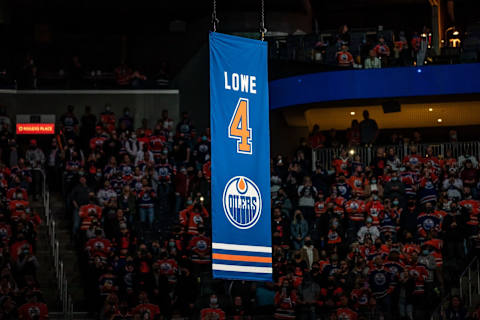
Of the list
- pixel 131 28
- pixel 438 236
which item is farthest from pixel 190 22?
pixel 438 236

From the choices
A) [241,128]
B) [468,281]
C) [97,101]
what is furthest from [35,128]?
[241,128]

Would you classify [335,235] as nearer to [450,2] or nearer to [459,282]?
[459,282]

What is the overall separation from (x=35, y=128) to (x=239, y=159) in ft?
74.4

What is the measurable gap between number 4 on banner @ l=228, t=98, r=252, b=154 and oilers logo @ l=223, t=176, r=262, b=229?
38 centimetres

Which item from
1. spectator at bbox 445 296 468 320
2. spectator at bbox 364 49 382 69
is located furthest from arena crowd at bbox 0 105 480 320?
spectator at bbox 364 49 382 69

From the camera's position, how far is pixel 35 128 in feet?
113

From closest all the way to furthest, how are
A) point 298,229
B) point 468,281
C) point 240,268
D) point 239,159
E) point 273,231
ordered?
1. point 239,159
2. point 240,268
3. point 468,281
4. point 273,231
5. point 298,229

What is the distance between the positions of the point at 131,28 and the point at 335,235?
2051 cm

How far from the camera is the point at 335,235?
2397 cm

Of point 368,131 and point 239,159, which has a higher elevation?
point 368,131

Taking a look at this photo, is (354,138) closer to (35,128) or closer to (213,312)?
(213,312)

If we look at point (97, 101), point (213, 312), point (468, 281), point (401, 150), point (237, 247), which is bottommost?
point (213, 312)

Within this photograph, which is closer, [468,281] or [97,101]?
[468,281]

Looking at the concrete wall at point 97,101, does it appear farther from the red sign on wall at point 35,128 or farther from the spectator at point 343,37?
the spectator at point 343,37
